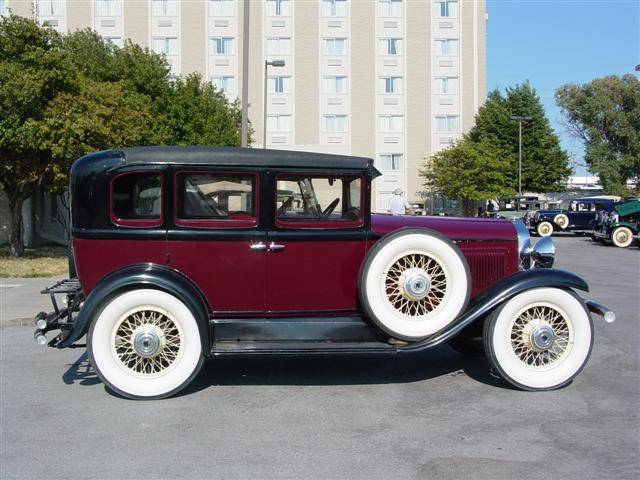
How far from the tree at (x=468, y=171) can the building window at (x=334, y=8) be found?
1274cm

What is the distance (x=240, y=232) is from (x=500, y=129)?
46124mm

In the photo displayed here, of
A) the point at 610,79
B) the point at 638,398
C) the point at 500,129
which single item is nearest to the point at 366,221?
the point at 638,398

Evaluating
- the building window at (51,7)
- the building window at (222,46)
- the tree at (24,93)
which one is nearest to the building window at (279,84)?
the building window at (222,46)

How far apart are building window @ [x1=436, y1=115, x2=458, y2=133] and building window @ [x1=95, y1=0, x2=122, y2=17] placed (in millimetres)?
25109

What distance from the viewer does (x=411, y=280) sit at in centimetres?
561

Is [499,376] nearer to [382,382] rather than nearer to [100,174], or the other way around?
[382,382]

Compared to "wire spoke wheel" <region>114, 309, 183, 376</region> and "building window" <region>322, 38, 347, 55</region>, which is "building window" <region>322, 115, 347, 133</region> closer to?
"building window" <region>322, 38, 347, 55</region>

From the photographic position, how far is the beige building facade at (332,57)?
47.7 m

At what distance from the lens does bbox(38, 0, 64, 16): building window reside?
4750 cm

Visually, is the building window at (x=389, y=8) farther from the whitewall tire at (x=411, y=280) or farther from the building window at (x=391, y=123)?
the whitewall tire at (x=411, y=280)

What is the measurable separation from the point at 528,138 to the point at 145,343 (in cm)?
4918

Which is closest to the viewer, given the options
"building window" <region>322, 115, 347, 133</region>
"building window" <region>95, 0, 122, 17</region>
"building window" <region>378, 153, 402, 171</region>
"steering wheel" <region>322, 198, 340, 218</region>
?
"steering wheel" <region>322, 198, 340, 218</region>

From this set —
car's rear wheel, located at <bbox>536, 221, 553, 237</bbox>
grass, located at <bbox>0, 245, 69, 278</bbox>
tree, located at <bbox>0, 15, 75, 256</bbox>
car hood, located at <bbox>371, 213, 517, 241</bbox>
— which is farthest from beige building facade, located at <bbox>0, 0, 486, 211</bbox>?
car hood, located at <bbox>371, 213, 517, 241</bbox>

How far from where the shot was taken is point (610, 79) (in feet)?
183
